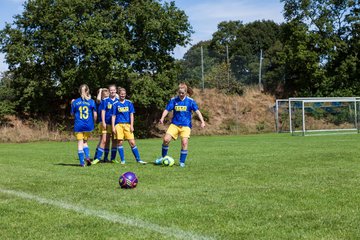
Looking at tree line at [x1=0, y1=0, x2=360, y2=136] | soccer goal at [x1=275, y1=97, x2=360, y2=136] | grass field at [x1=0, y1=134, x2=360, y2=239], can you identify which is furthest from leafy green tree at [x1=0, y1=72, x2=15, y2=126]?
grass field at [x1=0, y1=134, x2=360, y2=239]

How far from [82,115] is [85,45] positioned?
2369 cm

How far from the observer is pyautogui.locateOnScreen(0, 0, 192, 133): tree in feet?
114

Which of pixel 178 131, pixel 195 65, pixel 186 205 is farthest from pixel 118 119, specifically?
pixel 195 65

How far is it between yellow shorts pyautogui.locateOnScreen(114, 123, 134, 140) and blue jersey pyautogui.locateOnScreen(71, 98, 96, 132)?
712 mm

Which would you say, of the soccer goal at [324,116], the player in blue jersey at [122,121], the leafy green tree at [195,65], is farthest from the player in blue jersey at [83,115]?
the leafy green tree at [195,65]

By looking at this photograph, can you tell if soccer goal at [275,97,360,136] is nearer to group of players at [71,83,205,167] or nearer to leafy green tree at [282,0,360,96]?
leafy green tree at [282,0,360,96]

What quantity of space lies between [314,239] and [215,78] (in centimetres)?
4164

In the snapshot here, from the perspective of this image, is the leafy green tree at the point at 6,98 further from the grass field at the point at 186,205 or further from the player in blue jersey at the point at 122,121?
the grass field at the point at 186,205

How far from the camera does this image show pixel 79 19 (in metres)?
35.4

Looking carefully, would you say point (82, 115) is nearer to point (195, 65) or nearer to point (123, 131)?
point (123, 131)

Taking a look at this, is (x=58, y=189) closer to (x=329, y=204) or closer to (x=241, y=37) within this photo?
(x=329, y=204)

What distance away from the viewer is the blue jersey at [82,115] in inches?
468

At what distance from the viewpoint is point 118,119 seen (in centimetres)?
1228

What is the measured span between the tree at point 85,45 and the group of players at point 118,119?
2199 cm
